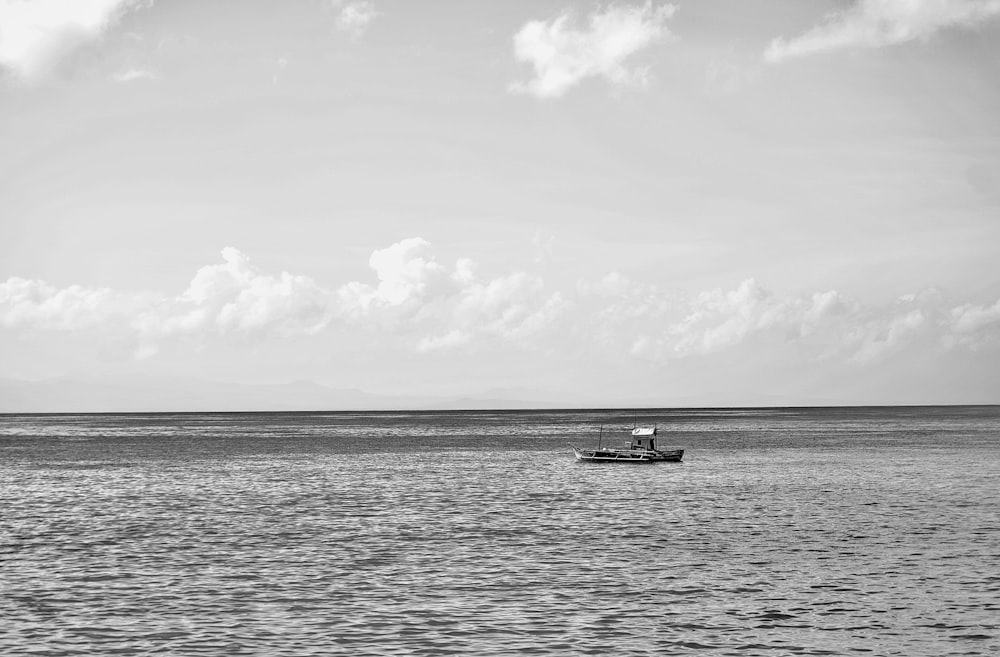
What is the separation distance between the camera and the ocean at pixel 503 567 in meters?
29.4

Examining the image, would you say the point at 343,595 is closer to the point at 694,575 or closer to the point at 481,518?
the point at 694,575

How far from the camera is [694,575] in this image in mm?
38500

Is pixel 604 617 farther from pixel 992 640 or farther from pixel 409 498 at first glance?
pixel 409 498

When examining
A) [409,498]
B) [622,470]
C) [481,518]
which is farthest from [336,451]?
[481,518]

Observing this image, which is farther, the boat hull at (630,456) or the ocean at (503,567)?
the boat hull at (630,456)

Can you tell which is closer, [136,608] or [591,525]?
[136,608]

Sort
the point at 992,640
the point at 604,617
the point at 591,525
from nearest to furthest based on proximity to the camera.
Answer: the point at 992,640 → the point at 604,617 → the point at 591,525

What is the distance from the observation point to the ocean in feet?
96.5

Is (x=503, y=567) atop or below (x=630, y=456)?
below

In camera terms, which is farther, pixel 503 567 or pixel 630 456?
pixel 630 456

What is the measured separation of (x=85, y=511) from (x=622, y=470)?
52.2m

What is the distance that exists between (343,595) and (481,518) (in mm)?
21973

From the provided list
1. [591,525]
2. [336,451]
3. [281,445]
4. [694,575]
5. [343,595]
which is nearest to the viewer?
[343,595]

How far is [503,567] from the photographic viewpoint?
1575 inches
